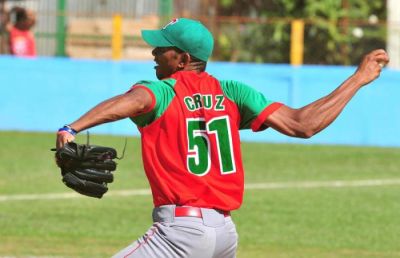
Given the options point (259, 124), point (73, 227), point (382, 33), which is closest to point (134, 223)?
point (73, 227)

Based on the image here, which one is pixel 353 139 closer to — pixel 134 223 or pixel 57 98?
pixel 57 98

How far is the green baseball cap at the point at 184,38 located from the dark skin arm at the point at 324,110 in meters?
0.51

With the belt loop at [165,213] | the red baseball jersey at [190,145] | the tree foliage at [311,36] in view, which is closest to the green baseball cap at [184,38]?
the red baseball jersey at [190,145]

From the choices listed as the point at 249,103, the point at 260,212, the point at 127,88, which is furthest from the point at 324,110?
the point at 127,88

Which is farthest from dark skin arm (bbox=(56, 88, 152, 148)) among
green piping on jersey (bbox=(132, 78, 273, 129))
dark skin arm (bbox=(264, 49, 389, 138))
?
dark skin arm (bbox=(264, 49, 389, 138))

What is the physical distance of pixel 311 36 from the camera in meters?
24.6

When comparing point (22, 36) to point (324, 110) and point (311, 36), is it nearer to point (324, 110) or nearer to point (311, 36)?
point (311, 36)

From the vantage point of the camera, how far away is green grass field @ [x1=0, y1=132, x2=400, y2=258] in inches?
437

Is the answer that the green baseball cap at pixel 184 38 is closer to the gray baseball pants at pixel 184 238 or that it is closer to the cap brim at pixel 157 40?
the cap brim at pixel 157 40

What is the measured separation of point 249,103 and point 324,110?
393 mm

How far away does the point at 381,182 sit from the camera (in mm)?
16141

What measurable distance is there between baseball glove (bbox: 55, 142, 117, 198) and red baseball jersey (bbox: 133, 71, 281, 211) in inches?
8.2

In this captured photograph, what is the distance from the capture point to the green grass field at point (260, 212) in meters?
11.1

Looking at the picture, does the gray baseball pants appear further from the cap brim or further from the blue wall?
the blue wall
